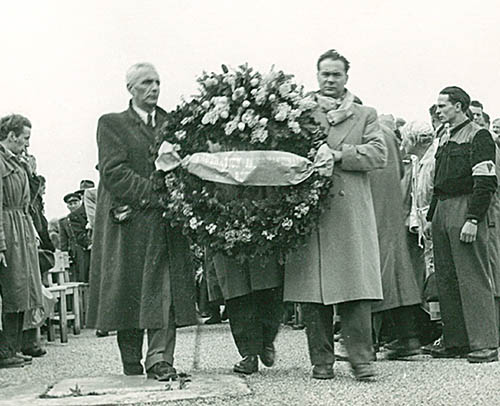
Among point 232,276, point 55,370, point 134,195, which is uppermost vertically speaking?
point 134,195

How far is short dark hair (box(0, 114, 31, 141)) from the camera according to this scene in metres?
11.0

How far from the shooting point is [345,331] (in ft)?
26.6

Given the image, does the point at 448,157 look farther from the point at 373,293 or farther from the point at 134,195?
the point at 134,195

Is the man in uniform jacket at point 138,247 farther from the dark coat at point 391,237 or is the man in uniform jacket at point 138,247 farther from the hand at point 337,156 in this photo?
the dark coat at point 391,237

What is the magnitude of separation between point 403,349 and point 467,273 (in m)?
0.91

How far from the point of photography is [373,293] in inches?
319

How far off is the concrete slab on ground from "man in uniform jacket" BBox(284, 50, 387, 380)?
2.35 ft

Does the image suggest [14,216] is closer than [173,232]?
No

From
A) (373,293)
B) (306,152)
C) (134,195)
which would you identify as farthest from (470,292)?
(134,195)

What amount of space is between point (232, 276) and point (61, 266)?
650 centimetres

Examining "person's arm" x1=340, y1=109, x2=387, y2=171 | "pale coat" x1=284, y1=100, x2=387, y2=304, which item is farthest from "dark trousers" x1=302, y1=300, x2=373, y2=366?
"person's arm" x1=340, y1=109, x2=387, y2=171

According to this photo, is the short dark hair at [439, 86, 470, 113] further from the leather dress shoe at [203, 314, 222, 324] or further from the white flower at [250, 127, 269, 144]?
the leather dress shoe at [203, 314, 222, 324]

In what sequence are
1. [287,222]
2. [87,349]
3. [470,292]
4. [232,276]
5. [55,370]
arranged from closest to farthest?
1. [287,222]
2. [232,276]
3. [470,292]
4. [55,370]
5. [87,349]

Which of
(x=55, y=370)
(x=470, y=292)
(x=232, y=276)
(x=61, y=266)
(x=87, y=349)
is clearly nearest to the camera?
(x=232, y=276)
